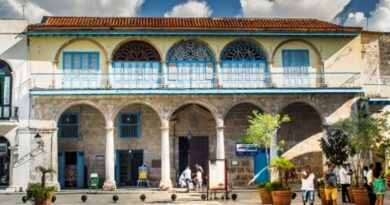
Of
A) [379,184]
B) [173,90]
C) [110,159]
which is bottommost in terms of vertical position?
[379,184]

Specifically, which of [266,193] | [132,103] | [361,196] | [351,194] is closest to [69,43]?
[132,103]

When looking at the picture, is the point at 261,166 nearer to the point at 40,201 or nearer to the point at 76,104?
the point at 76,104

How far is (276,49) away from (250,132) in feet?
18.6

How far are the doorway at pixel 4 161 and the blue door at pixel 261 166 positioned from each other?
12068 mm

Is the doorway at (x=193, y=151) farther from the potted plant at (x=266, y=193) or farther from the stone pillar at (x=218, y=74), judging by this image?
the potted plant at (x=266, y=193)

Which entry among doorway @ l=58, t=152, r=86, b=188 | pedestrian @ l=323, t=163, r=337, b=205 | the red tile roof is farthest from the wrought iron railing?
pedestrian @ l=323, t=163, r=337, b=205

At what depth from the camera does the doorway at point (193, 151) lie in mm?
28234

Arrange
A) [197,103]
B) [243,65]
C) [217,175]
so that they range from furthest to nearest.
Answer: [243,65], [197,103], [217,175]

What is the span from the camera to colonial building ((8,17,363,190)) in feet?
85.4

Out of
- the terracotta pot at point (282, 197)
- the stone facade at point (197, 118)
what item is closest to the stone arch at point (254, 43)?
the stone facade at point (197, 118)

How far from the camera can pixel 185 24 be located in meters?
28.0

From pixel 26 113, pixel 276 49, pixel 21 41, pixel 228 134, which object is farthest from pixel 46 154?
pixel 276 49

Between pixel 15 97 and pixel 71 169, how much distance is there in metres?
4.43

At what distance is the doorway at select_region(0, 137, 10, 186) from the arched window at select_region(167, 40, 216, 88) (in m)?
8.41
